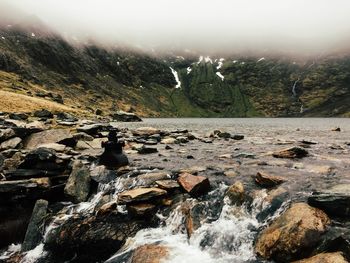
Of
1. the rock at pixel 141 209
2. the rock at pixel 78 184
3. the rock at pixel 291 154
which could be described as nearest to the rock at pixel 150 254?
the rock at pixel 141 209

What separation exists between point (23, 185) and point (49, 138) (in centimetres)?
1074

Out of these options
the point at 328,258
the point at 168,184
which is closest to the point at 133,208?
the point at 168,184

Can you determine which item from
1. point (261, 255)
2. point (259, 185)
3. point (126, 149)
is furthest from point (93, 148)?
point (261, 255)

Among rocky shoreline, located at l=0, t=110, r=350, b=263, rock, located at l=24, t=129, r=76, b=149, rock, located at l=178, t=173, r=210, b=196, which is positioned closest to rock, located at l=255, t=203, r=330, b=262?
rocky shoreline, located at l=0, t=110, r=350, b=263

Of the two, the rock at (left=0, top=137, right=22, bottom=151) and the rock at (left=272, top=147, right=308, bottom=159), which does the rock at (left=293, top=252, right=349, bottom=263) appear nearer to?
the rock at (left=272, top=147, right=308, bottom=159)

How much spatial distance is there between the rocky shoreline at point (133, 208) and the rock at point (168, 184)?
57 millimetres

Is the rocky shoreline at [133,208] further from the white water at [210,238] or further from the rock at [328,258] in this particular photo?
the white water at [210,238]

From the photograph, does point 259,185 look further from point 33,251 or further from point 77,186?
point 33,251

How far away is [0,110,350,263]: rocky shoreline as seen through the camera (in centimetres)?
1230

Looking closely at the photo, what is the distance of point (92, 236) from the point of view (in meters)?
15.7

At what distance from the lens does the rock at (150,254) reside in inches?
512

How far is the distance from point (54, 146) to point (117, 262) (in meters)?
16.1

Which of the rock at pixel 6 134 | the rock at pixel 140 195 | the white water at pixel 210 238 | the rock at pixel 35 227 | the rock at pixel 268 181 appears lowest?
the rock at pixel 35 227

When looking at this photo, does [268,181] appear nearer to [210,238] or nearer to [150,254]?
[210,238]
